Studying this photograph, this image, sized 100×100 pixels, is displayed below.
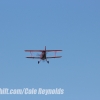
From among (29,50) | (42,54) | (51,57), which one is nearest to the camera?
(42,54)

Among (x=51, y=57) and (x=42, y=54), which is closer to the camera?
(x=42, y=54)

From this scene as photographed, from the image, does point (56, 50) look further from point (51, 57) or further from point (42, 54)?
point (42, 54)

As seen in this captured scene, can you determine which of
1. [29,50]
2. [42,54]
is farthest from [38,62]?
[29,50]

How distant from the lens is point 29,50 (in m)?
89.2

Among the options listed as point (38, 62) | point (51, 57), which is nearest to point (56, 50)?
point (51, 57)

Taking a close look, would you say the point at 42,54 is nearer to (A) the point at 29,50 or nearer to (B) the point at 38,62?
(B) the point at 38,62

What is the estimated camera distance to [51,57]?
274 feet

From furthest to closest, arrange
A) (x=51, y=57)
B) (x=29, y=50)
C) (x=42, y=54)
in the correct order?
(x=29, y=50) < (x=51, y=57) < (x=42, y=54)

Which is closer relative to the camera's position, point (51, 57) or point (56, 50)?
point (51, 57)

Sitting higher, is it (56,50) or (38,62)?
(56,50)

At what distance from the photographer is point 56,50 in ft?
294

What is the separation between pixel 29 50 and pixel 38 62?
36.0 feet

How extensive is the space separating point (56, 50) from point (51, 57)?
6633 millimetres

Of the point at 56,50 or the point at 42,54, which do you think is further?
the point at 56,50
